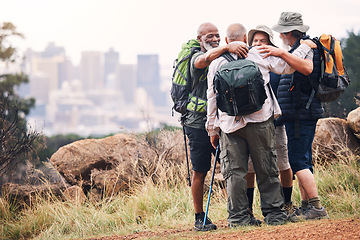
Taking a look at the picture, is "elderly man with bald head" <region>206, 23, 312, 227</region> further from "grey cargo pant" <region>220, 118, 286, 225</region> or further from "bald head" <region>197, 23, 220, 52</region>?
"bald head" <region>197, 23, 220, 52</region>

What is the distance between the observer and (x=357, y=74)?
507 inches

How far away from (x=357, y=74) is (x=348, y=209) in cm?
816

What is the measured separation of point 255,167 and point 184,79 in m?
1.25

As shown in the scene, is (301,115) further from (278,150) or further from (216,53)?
(216,53)

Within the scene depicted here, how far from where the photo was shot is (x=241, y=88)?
436 centimetres

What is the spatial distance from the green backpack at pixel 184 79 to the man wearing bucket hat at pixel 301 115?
0.92m

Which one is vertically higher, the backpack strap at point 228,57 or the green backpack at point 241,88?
the backpack strap at point 228,57

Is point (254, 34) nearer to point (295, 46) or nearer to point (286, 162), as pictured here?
point (295, 46)

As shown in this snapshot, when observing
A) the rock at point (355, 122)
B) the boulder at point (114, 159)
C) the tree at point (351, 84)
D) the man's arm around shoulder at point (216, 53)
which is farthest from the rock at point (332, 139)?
the man's arm around shoulder at point (216, 53)

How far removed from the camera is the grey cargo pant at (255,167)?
4535mm

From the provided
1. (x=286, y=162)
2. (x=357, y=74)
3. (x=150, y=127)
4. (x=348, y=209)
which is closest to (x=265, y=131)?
(x=286, y=162)

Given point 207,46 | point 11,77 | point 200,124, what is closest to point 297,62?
point 207,46

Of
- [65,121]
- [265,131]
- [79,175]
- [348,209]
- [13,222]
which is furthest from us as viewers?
[65,121]

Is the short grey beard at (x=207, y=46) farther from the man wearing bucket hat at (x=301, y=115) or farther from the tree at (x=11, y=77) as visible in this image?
the tree at (x=11, y=77)
